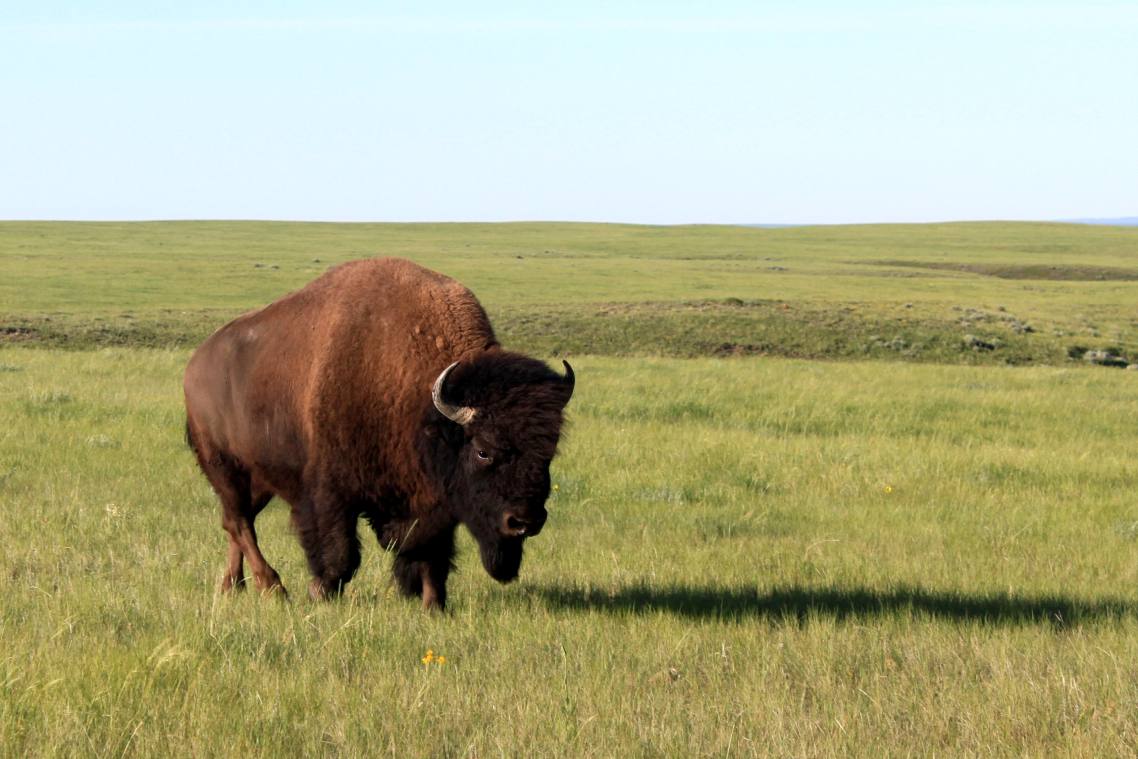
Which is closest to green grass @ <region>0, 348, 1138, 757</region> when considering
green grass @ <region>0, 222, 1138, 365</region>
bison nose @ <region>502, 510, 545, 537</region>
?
bison nose @ <region>502, 510, 545, 537</region>

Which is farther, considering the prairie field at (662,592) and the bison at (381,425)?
the bison at (381,425)

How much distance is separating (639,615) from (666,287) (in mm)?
41101

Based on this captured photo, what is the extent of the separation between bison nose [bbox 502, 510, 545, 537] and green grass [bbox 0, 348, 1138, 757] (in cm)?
48

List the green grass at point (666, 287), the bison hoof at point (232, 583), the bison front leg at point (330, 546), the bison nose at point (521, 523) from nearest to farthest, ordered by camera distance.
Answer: the bison nose at point (521, 523) < the bison front leg at point (330, 546) < the bison hoof at point (232, 583) < the green grass at point (666, 287)

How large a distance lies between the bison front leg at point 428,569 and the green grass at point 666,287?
19501 mm

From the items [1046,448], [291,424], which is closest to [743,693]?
[291,424]

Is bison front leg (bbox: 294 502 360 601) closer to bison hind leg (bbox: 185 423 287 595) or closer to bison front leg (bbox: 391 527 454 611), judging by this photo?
bison front leg (bbox: 391 527 454 611)

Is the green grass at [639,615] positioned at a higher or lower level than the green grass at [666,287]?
higher

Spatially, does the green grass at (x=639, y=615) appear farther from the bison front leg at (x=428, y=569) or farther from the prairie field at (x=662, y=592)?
the bison front leg at (x=428, y=569)

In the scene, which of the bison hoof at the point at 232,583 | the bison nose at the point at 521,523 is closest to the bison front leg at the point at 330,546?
the bison hoof at the point at 232,583

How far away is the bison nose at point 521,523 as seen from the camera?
6.09m

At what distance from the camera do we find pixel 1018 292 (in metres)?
47.5

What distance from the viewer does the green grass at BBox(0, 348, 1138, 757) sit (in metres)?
4.62

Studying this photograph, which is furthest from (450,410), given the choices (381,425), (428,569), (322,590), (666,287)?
→ (666,287)
